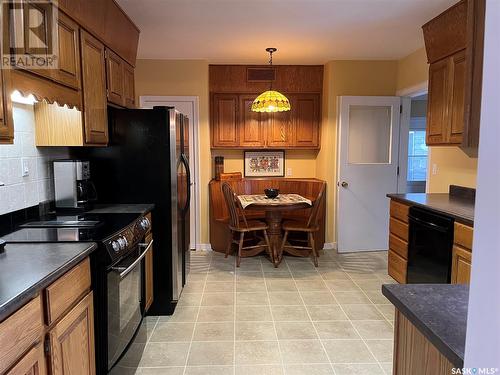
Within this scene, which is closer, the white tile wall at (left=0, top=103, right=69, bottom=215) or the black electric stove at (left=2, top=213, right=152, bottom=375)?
the black electric stove at (left=2, top=213, right=152, bottom=375)

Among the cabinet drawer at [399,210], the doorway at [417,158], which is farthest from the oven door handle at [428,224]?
the doorway at [417,158]

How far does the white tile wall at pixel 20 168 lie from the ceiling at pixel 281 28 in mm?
1244

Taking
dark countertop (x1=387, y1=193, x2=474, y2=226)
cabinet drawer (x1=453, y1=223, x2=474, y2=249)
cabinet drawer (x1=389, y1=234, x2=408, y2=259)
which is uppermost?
dark countertop (x1=387, y1=193, x2=474, y2=226)

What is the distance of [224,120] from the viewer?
15.5 ft

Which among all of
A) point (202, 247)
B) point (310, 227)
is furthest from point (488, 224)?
point (202, 247)

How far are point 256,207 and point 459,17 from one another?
2.51m

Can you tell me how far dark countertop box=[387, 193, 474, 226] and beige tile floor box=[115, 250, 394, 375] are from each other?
0.95 m

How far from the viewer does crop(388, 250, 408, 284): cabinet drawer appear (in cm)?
317

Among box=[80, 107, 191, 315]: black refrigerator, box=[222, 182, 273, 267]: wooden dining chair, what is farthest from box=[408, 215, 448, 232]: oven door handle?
box=[80, 107, 191, 315]: black refrigerator

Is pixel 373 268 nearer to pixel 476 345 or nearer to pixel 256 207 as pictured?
pixel 256 207

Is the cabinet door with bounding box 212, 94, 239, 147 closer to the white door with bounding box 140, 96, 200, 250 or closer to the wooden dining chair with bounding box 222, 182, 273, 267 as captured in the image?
the white door with bounding box 140, 96, 200, 250

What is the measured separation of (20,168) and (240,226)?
247 centimetres

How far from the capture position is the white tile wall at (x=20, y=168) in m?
2.00

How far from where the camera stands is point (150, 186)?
9.16ft
